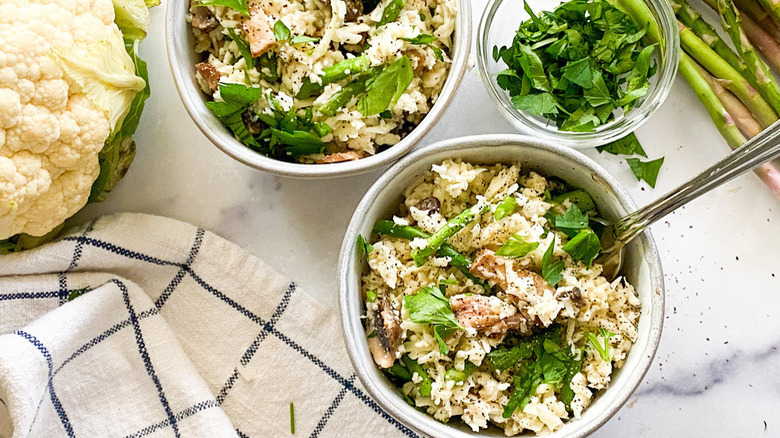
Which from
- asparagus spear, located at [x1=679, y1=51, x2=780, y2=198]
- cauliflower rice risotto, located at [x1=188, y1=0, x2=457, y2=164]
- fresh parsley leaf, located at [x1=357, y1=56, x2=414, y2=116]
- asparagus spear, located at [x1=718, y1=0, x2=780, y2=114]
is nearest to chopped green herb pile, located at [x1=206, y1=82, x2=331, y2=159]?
cauliflower rice risotto, located at [x1=188, y1=0, x2=457, y2=164]

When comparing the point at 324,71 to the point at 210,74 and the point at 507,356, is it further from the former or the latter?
the point at 507,356

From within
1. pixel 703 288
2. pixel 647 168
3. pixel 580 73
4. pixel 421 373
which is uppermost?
pixel 580 73

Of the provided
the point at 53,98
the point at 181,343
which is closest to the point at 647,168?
the point at 181,343

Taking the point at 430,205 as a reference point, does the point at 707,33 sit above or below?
above

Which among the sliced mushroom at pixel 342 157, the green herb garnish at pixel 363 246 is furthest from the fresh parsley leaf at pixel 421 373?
the sliced mushroom at pixel 342 157

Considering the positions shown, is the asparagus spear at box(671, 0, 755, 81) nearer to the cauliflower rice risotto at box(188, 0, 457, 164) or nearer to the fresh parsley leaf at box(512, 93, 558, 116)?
the fresh parsley leaf at box(512, 93, 558, 116)

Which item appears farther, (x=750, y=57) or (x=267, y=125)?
(x=750, y=57)

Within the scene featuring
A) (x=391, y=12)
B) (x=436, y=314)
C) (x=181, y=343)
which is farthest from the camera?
(x=181, y=343)
